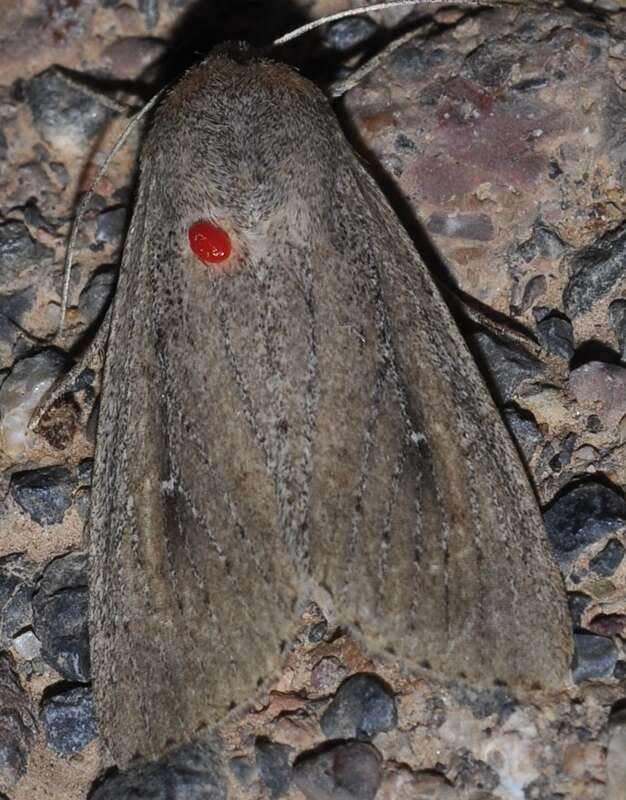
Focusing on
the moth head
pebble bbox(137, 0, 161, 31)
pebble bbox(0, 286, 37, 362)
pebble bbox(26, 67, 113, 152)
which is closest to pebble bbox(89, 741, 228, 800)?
the moth head

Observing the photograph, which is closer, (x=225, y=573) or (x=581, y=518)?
(x=225, y=573)

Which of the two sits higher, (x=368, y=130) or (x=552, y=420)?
(x=368, y=130)

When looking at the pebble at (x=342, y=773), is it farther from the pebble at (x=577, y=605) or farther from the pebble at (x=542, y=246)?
the pebble at (x=542, y=246)

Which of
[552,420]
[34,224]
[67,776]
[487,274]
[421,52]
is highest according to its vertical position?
[421,52]

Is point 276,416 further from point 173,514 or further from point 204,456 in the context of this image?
point 173,514

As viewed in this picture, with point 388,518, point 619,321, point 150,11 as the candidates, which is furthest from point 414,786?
point 150,11

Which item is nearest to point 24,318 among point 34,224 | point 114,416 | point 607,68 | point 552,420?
point 34,224

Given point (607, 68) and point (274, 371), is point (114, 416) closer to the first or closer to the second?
point (274, 371)

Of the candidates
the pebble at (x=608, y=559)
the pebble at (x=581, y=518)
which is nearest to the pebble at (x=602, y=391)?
the pebble at (x=581, y=518)
